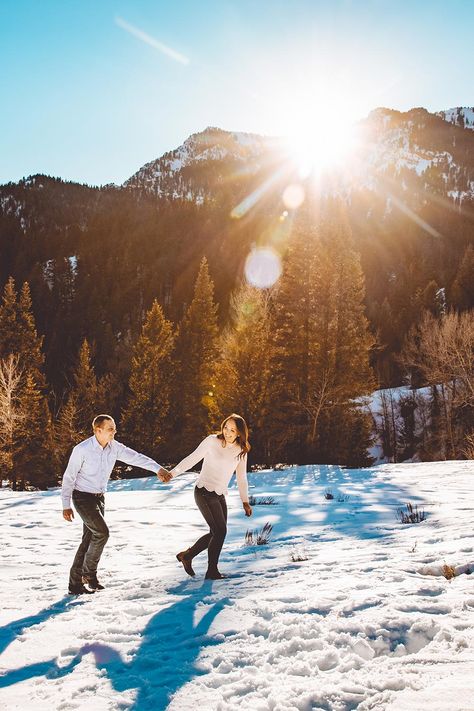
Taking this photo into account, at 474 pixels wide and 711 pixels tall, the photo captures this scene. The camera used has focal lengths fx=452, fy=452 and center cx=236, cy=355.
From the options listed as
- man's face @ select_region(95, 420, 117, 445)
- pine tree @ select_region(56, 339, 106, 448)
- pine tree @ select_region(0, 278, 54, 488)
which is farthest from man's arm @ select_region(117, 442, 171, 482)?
pine tree @ select_region(56, 339, 106, 448)

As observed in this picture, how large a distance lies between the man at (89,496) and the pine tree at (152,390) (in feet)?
82.7

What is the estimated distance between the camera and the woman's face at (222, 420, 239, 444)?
5441 mm

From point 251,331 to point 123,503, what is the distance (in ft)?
47.2

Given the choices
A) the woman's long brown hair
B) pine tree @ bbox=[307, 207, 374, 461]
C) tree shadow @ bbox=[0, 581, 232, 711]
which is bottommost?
tree shadow @ bbox=[0, 581, 232, 711]

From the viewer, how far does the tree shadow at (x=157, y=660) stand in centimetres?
308

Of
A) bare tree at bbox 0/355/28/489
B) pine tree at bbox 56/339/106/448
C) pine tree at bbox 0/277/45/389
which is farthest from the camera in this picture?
pine tree at bbox 56/339/106/448

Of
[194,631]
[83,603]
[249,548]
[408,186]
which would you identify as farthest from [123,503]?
[408,186]

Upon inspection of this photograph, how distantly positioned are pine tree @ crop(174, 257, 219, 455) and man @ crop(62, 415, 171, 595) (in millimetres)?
24161

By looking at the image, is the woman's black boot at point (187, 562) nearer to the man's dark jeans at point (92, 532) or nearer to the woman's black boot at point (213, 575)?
the woman's black boot at point (213, 575)

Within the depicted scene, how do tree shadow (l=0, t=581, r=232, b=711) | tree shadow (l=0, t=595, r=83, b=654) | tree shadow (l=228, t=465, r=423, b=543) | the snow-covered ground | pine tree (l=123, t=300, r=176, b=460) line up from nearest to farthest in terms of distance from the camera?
the snow-covered ground < tree shadow (l=0, t=581, r=232, b=711) < tree shadow (l=0, t=595, r=83, b=654) < tree shadow (l=228, t=465, r=423, b=543) < pine tree (l=123, t=300, r=176, b=460)

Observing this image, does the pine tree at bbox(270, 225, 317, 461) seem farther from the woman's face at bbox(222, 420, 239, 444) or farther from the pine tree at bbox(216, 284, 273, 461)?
the woman's face at bbox(222, 420, 239, 444)

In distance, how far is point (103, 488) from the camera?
5.62m

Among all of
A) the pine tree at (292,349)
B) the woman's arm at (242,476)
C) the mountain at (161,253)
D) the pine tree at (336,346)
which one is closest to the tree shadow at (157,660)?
the woman's arm at (242,476)

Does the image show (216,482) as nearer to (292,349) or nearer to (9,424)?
(292,349)
